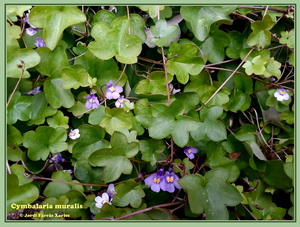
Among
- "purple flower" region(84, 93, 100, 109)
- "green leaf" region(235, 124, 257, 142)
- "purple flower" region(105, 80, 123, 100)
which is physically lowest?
"green leaf" region(235, 124, 257, 142)

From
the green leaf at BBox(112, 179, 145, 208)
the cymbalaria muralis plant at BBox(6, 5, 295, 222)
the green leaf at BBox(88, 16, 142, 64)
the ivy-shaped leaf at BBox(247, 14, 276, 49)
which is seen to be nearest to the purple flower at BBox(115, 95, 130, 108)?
the cymbalaria muralis plant at BBox(6, 5, 295, 222)

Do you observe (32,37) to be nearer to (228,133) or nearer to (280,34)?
(228,133)

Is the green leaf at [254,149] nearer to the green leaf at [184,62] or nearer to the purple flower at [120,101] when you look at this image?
the green leaf at [184,62]

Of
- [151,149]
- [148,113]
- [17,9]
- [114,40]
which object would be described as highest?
[17,9]

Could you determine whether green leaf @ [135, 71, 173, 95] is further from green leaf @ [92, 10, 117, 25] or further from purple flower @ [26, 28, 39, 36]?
purple flower @ [26, 28, 39, 36]

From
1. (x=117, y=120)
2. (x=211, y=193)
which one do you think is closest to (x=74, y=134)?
(x=117, y=120)

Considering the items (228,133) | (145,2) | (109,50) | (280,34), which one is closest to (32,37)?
(109,50)

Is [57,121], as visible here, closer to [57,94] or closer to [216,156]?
[57,94]
